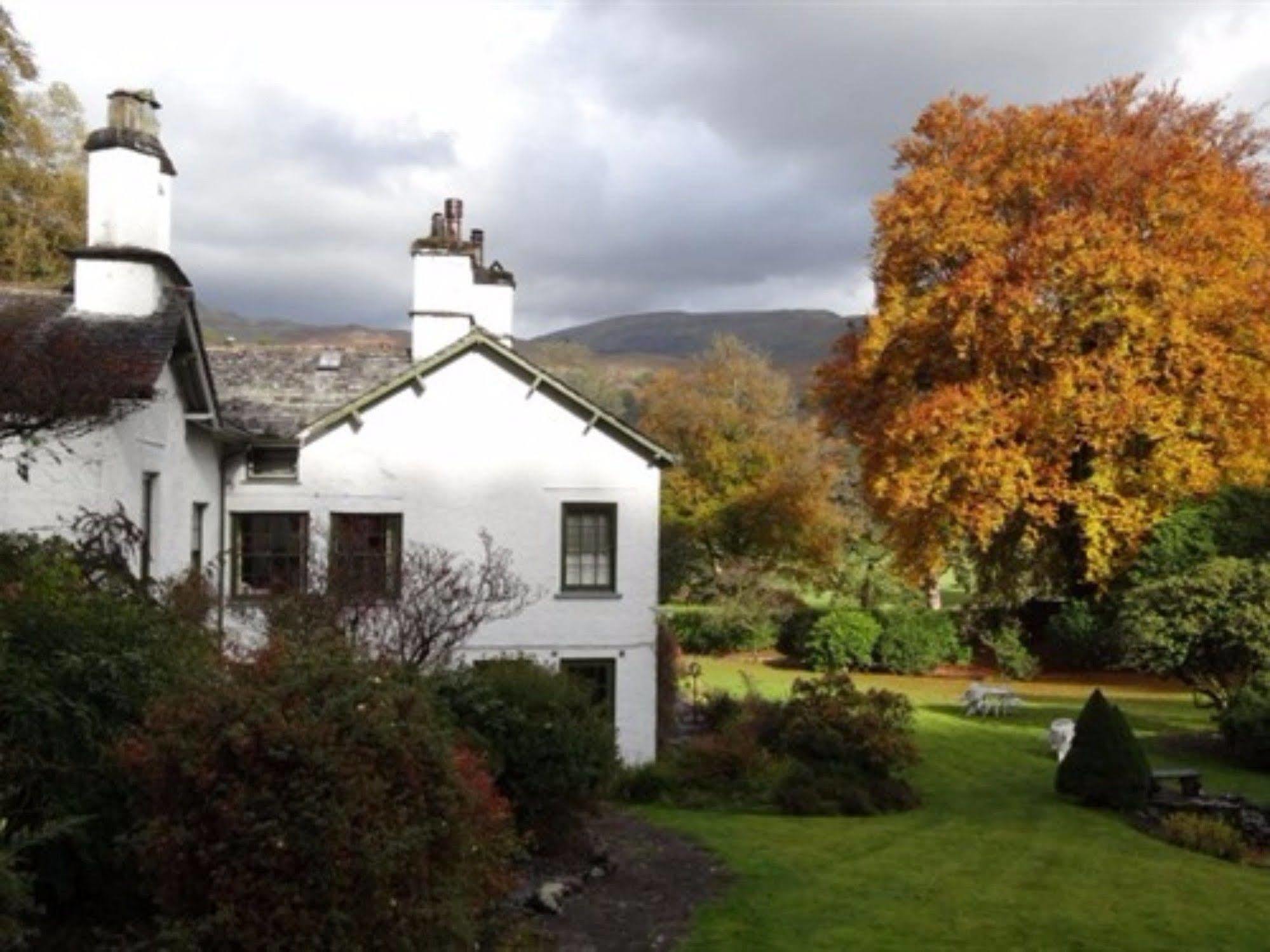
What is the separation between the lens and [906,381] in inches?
1548

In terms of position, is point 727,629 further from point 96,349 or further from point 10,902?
point 10,902

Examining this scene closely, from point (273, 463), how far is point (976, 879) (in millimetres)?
15355

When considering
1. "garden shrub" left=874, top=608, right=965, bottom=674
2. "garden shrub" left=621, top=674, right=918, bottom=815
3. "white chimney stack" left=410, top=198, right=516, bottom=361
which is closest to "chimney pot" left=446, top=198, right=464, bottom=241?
"white chimney stack" left=410, top=198, right=516, bottom=361

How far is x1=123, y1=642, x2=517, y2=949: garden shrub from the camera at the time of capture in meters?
7.63

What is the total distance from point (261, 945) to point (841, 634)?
115 feet

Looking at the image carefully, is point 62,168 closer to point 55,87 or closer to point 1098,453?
point 55,87

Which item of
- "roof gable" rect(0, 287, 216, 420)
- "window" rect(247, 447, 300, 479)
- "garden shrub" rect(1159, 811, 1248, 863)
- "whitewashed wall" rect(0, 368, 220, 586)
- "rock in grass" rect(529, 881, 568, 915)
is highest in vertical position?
"roof gable" rect(0, 287, 216, 420)

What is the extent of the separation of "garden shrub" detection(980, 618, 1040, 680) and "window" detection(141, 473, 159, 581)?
29.0m

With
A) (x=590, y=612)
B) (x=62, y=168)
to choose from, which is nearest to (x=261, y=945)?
(x=590, y=612)

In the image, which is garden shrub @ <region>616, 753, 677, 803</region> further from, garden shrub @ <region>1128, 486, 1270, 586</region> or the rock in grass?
garden shrub @ <region>1128, 486, 1270, 586</region>

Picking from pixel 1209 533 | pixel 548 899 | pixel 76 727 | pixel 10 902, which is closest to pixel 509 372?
A: pixel 548 899

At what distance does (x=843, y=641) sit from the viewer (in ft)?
135

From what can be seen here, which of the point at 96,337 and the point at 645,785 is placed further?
the point at 645,785

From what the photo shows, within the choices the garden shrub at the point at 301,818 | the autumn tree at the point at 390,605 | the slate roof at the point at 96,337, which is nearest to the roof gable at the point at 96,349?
the slate roof at the point at 96,337
